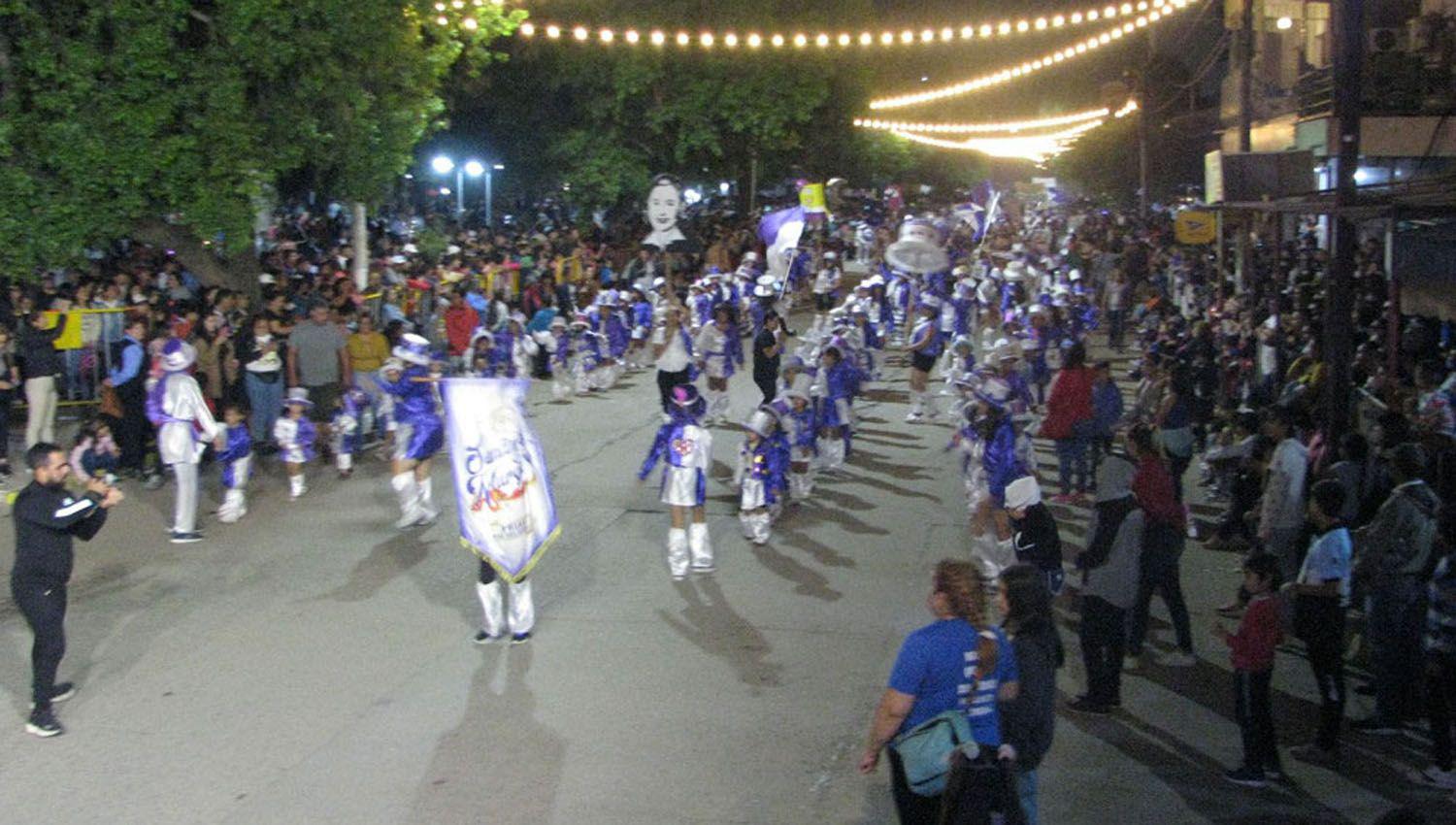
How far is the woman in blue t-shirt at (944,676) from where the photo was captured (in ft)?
17.0

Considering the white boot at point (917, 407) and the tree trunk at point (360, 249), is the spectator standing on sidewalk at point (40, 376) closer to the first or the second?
the tree trunk at point (360, 249)

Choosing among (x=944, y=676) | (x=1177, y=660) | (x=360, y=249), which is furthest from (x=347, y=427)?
(x=944, y=676)

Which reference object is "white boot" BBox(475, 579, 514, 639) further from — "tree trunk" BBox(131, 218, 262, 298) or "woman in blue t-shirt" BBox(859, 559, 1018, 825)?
"tree trunk" BBox(131, 218, 262, 298)

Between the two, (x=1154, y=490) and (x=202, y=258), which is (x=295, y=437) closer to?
(x=202, y=258)

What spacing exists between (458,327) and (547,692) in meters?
11.8

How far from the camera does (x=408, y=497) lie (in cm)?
1252

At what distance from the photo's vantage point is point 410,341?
41.0 feet

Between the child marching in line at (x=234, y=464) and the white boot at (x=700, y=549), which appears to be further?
the child marching in line at (x=234, y=464)

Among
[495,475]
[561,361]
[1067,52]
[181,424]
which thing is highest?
[1067,52]

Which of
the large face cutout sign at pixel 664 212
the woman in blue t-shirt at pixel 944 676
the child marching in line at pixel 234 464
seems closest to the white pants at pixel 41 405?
the child marching in line at pixel 234 464

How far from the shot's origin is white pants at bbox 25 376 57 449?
543 inches

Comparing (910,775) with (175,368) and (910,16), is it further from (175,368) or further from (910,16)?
(910,16)

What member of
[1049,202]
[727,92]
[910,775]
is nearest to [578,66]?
[727,92]

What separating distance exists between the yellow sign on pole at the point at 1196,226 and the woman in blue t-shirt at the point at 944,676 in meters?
19.2
